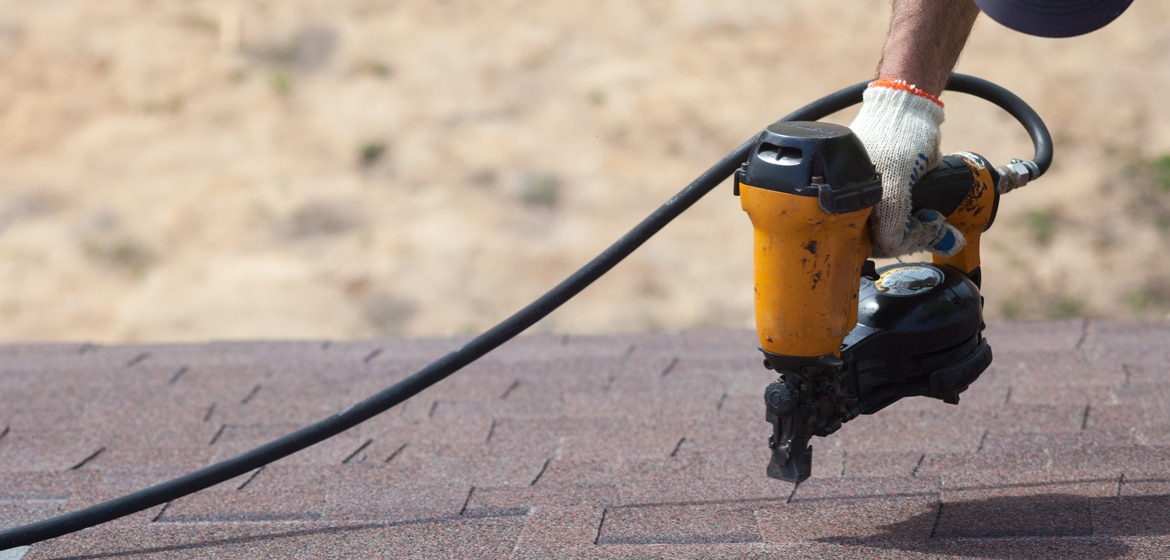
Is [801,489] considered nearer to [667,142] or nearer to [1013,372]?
[1013,372]

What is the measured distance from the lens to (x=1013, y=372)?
2.56 metres

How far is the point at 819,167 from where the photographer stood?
1.59 m

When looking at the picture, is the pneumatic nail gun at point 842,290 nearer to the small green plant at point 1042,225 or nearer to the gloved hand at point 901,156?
the gloved hand at point 901,156

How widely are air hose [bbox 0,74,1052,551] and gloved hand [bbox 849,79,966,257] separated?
171 millimetres

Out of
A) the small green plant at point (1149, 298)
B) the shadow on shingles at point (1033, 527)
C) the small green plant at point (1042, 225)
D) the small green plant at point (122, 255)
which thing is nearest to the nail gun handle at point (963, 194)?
the shadow on shingles at point (1033, 527)

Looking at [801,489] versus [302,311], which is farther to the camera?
[302,311]

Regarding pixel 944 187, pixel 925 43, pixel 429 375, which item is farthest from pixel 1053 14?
pixel 429 375

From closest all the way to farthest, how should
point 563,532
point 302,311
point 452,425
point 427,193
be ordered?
point 563,532, point 452,425, point 302,311, point 427,193

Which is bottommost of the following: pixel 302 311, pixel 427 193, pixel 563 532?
pixel 302 311

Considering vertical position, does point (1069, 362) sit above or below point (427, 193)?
above

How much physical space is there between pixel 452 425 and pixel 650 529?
728 millimetres

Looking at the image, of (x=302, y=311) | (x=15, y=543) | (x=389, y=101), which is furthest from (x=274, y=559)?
(x=389, y=101)

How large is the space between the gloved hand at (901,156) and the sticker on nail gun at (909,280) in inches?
3.2

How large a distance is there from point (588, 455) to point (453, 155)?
3917 mm
